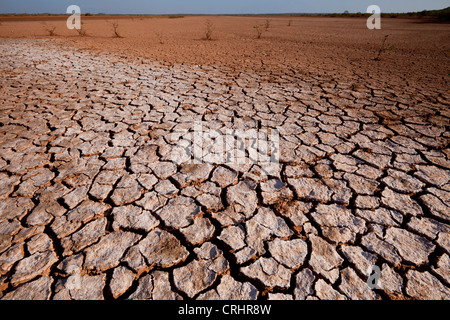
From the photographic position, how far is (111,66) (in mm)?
4801

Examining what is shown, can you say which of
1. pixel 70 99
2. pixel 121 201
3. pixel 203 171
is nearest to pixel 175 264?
pixel 121 201

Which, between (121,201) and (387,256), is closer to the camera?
(387,256)

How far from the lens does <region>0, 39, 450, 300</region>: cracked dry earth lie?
3.65 ft

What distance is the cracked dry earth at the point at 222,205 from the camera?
111cm

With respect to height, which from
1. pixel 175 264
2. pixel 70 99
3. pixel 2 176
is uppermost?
pixel 70 99

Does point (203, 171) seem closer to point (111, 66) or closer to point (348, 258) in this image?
point (348, 258)

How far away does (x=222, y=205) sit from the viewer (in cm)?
154

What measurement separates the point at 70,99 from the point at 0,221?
226cm

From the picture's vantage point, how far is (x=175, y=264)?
119 cm

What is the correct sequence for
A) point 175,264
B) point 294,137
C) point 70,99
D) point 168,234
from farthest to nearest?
point 70,99 < point 294,137 < point 168,234 < point 175,264
